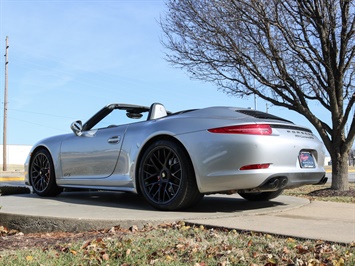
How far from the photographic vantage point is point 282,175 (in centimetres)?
466

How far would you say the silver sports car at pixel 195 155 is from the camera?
15.0 feet

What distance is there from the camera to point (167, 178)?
197 inches

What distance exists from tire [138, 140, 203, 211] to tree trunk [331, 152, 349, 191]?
607 cm

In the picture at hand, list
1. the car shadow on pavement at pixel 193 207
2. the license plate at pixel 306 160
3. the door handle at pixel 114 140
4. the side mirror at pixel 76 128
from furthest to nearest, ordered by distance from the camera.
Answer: the side mirror at pixel 76 128
the door handle at pixel 114 140
the car shadow on pavement at pixel 193 207
the license plate at pixel 306 160

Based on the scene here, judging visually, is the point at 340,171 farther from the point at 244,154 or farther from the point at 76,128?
the point at 76,128

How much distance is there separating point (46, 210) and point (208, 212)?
1955mm

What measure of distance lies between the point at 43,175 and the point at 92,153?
1.39 meters

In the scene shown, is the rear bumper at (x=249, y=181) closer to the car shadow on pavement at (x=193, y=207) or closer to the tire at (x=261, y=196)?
the car shadow on pavement at (x=193, y=207)

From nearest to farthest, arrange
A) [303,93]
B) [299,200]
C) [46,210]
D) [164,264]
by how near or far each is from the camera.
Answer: [164,264] < [46,210] < [299,200] < [303,93]

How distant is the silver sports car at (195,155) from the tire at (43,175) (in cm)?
62

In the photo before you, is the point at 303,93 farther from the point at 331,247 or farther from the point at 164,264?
the point at 164,264

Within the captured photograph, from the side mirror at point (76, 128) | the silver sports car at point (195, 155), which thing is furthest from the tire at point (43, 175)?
the side mirror at point (76, 128)

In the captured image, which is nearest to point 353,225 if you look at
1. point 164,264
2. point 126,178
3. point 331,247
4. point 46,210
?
point 331,247

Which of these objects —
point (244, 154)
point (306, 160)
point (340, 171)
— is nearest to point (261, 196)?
point (306, 160)
